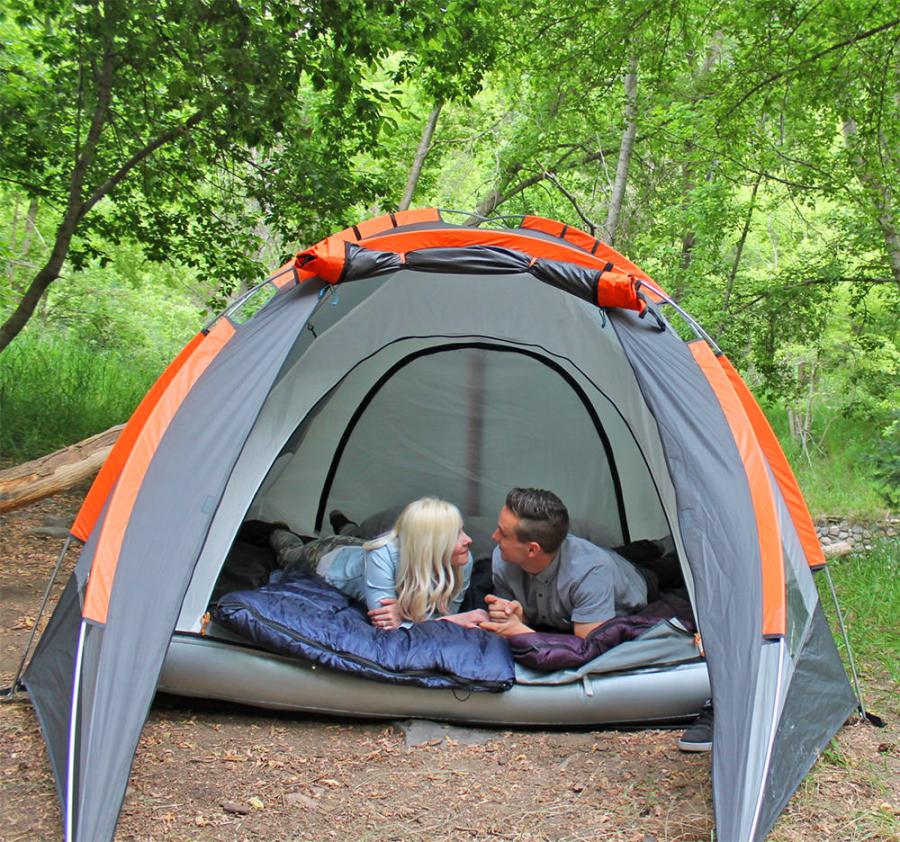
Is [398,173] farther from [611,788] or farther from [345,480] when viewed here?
[611,788]

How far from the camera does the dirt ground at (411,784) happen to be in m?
2.18

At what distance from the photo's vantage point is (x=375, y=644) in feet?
9.43

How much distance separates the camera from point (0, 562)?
4273 millimetres

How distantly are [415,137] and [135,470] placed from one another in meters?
7.27

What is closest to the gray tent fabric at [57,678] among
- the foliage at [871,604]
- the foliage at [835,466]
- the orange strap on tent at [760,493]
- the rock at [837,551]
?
the orange strap on tent at [760,493]

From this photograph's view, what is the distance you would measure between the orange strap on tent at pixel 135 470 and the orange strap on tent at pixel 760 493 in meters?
1.59

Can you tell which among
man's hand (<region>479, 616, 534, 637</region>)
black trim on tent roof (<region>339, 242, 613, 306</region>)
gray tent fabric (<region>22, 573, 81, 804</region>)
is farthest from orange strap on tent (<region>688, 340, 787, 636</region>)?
gray tent fabric (<region>22, 573, 81, 804</region>)

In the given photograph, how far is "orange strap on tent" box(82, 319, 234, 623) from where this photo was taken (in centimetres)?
229

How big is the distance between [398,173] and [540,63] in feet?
7.39

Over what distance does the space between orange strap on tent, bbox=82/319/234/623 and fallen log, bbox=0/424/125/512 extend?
49.4 inches

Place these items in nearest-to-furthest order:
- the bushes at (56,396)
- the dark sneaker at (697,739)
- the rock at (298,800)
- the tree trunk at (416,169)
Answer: the rock at (298,800) → the dark sneaker at (697,739) → the bushes at (56,396) → the tree trunk at (416,169)

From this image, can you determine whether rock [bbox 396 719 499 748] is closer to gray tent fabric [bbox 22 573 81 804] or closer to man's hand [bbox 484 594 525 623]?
man's hand [bbox 484 594 525 623]

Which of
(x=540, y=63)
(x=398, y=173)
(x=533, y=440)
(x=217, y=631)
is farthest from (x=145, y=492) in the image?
(x=398, y=173)

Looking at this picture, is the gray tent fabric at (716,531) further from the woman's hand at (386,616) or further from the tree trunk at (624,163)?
the tree trunk at (624,163)
